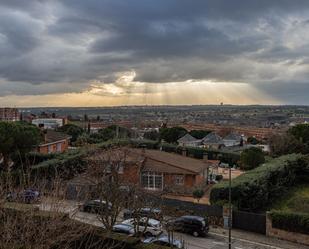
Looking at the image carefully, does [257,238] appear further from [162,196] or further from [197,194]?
[197,194]

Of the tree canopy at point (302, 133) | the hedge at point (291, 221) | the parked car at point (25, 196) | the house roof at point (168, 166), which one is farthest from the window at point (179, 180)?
the tree canopy at point (302, 133)

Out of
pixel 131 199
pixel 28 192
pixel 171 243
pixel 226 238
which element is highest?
pixel 28 192

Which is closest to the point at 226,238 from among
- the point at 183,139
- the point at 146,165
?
the point at 146,165

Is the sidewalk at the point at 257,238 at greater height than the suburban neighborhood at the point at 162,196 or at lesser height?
lesser

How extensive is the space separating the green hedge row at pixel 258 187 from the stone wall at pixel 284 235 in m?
3.23

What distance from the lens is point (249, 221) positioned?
2855 centimetres

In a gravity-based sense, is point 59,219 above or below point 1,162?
above

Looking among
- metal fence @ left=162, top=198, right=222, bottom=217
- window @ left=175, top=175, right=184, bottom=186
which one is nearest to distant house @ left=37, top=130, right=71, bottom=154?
window @ left=175, top=175, right=184, bottom=186

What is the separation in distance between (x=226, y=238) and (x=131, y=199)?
8252mm

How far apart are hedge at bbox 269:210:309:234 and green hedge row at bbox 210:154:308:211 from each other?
143 inches

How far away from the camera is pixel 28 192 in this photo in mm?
17781

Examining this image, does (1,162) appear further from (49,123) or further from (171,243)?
(49,123)

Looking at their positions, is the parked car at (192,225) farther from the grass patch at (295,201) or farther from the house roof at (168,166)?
the house roof at (168,166)

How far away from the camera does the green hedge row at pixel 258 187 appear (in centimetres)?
3070
